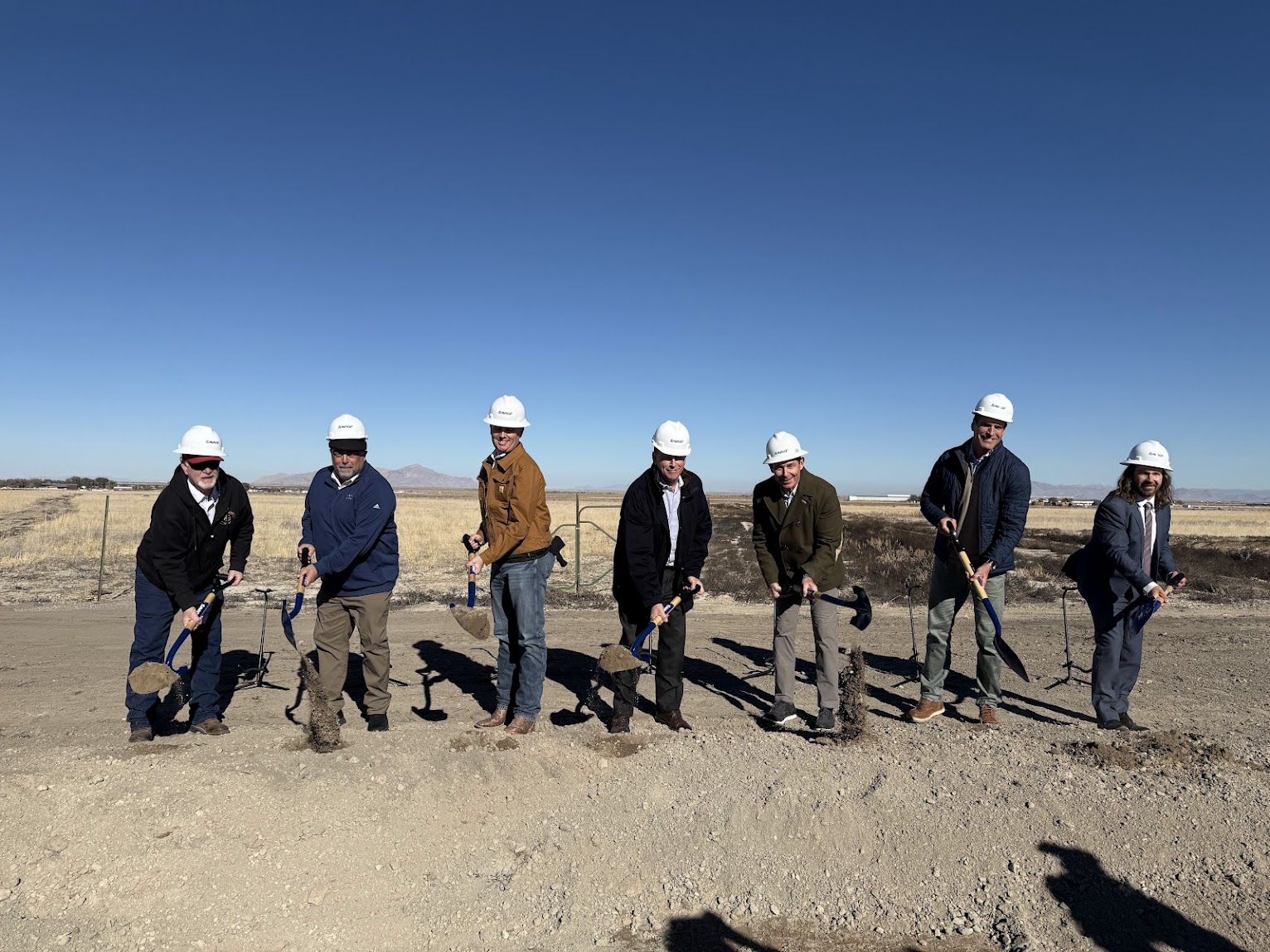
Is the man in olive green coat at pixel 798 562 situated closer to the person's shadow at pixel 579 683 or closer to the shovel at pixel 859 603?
the shovel at pixel 859 603

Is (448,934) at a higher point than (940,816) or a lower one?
lower

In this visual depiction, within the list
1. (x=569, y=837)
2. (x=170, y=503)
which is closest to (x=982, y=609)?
(x=569, y=837)

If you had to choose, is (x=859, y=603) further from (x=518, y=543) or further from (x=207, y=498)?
(x=207, y=498)

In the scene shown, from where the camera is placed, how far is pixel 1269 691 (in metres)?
6.87

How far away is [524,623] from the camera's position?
510 cm

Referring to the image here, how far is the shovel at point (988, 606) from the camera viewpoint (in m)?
5.31

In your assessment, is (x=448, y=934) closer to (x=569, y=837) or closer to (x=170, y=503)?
(x=569, y=837)

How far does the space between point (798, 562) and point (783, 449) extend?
83 cm

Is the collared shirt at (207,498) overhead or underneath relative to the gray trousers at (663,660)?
overhead

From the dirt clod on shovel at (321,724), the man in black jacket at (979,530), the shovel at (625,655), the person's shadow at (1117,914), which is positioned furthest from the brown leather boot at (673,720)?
the person's shadow at (1117,914)

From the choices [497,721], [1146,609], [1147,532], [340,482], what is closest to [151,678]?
[340,482]

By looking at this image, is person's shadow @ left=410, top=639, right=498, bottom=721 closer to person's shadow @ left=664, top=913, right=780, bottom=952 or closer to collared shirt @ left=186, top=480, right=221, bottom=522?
collared shirt @ left=186, top=480, right=221, bottom=522

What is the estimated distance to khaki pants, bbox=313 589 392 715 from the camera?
5.16 metres

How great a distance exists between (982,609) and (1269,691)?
3.56 metres
